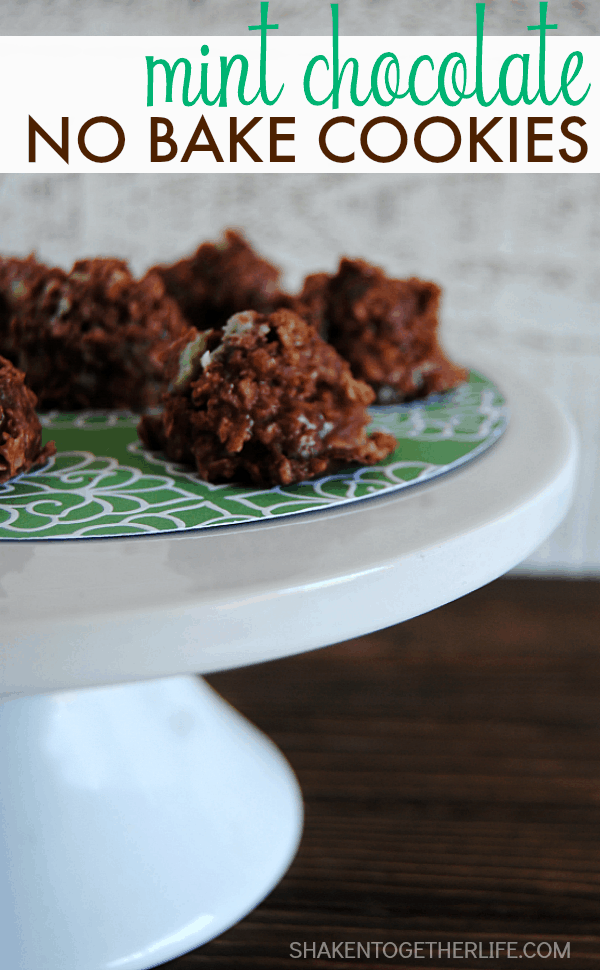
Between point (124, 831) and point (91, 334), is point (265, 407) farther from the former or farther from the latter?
point (124, 831)

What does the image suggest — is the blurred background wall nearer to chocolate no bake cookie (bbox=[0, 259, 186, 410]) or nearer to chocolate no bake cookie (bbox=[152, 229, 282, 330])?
chocolate no bake cookie (bbox=[152, 229, 282, 330])

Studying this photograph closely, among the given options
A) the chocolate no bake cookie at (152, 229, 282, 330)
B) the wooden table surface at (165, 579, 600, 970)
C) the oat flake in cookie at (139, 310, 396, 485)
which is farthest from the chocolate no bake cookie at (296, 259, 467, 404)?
the wooden table surface at (165, 579, 600, 970)

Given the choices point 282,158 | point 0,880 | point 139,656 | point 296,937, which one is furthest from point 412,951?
point 282,158

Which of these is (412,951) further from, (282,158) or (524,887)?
(282,158)

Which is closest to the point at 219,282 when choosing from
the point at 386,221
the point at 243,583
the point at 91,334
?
the point at 91,334

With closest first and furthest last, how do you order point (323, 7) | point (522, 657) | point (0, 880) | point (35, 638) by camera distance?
point (35, 638) < point (0, 880) < point (522, 657) < point (323, 7)
